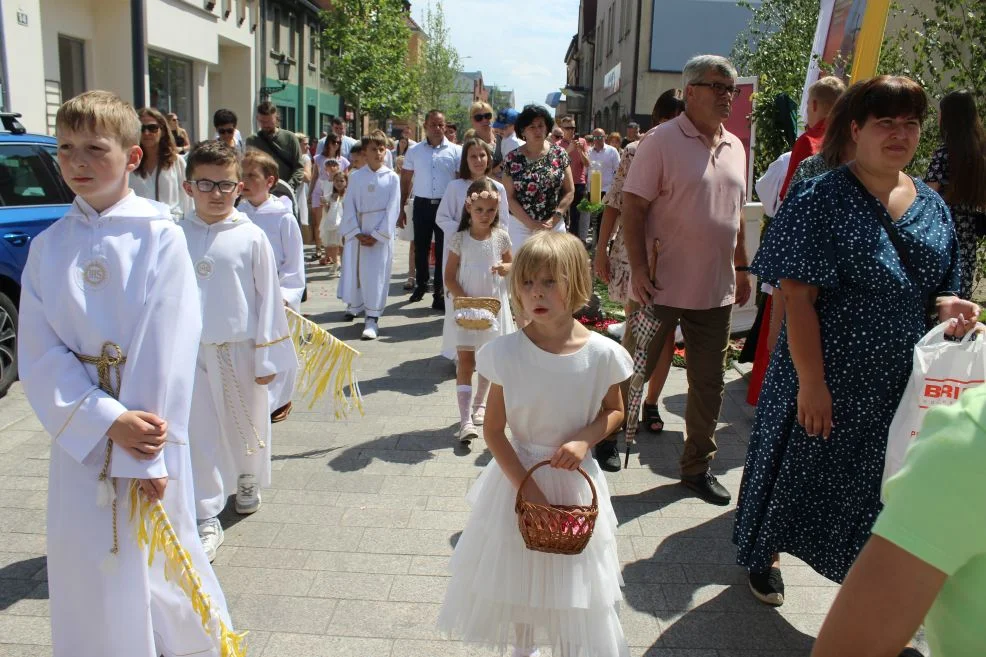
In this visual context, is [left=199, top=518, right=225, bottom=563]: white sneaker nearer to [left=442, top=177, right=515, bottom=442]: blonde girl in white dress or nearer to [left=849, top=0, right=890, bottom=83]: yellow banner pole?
[left=442, top=177, right=515, bottom=442]: blonde girl in white dress

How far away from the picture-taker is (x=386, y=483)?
470 cm

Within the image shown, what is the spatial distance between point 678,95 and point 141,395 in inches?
174

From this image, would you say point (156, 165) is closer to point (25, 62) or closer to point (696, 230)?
point (696, 230)

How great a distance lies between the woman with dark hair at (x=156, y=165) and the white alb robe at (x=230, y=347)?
7.60 ft

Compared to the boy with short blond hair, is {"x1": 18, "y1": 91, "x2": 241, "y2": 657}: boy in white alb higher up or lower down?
lower down

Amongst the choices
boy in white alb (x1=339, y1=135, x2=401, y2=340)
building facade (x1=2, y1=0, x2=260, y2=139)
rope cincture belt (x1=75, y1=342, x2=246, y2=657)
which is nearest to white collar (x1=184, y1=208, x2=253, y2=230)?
rope cincture belt (x1=75, y1=342, x2=246, y2=657)

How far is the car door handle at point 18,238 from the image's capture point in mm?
6242

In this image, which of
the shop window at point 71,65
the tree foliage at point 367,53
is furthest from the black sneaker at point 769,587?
the tree foliage at point 367,53

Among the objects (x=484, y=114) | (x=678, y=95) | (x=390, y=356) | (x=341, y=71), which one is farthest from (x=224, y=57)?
(x=678, y=95)

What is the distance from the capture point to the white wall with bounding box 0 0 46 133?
11.8m

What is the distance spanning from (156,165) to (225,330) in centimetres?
274

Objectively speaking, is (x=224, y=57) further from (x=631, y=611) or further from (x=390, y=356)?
(x=631, y=611)

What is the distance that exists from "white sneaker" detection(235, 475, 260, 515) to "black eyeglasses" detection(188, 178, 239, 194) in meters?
1.43

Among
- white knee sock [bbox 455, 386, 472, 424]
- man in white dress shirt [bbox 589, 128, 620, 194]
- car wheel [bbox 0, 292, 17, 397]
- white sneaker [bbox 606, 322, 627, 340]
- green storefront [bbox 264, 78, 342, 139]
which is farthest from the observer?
green storefront [bbox 264, 78, 342, 139]
